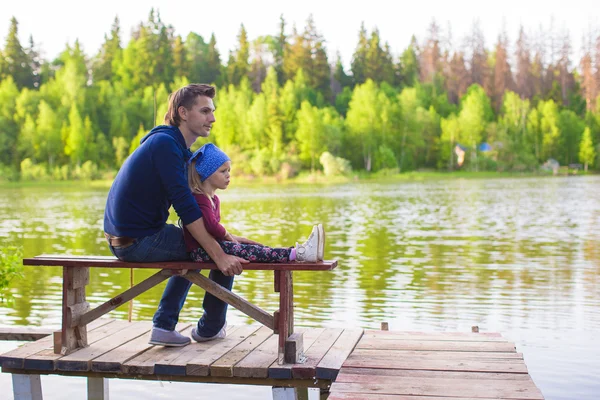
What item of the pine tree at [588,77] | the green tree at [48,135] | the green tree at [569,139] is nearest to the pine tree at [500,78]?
the pine tree at [588,77]

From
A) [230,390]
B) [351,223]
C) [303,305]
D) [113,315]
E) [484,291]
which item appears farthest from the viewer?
[351,223]

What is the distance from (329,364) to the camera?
4.50 m

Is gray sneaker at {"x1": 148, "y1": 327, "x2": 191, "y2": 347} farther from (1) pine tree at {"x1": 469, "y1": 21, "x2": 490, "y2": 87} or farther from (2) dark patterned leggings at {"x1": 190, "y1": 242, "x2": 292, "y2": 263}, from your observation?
(1) pine tree at {"x1": 469, "y1": 21, "x2": 490, "y2": 87}

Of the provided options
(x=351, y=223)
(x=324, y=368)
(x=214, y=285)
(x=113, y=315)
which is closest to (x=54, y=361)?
(x=214, y=285)

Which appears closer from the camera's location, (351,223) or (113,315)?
(113,315)

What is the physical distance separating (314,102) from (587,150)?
32.4 metres

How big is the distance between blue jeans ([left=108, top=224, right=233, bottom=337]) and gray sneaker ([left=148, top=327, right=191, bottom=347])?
4 centimetres

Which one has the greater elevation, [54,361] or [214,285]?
[214,285]

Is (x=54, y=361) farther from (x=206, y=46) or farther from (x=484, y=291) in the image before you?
(x=206, y=46)

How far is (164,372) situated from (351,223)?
18.2 metres

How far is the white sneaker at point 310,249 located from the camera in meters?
4.42

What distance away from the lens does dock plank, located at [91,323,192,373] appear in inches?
179

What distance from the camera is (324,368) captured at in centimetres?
443

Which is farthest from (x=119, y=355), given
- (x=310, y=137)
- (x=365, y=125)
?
(x=365, y=125)
